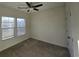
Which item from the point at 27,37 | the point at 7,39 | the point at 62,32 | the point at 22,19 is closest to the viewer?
the point at 7,39

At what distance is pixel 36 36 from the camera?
7.51m

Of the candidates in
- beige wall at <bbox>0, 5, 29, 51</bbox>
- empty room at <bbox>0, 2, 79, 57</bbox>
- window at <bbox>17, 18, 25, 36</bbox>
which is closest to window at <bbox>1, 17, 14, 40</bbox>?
A: empty room at <bbox>0, 2, 79, 57</bbox>

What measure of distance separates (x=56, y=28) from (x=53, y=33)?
1.38 ft

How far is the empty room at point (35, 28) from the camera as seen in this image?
444 centimetres

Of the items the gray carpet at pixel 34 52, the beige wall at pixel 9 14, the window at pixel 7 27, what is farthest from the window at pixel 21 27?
the gray carpet at pixel 34 52

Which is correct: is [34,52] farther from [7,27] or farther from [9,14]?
[9,14]

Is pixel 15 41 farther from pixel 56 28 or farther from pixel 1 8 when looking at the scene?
pixel 56 28

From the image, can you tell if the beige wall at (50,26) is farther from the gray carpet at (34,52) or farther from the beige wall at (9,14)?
the beige wall at (9,14)

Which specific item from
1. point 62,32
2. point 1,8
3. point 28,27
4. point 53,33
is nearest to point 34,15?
point 28,27

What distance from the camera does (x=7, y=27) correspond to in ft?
16.8

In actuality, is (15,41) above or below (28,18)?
below

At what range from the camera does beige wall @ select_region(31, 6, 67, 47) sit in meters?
5.66

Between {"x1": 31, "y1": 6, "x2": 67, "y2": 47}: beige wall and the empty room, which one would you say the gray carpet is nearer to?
the empty room

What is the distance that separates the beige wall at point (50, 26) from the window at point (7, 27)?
2.32 metres
